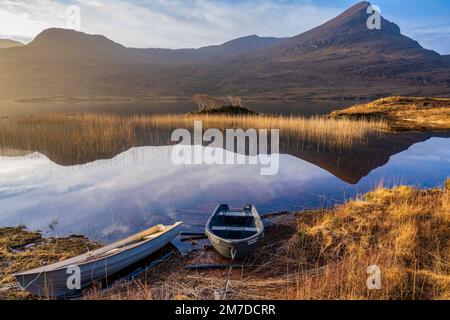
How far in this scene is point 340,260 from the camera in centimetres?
821

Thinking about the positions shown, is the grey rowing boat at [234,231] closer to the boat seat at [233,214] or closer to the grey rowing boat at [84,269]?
the boat seat at [233,214]

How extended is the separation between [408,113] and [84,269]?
40270 millimetres

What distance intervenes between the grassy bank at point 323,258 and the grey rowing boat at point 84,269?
1.26 ft

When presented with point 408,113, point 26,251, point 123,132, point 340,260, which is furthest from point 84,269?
point 408,113

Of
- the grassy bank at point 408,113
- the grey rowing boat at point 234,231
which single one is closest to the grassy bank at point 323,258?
the grey rowing boat at point 234,231

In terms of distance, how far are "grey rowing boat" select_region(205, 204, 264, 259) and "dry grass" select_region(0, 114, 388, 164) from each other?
12.2m

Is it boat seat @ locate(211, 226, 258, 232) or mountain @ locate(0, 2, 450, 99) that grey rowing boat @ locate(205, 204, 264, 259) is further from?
mountain @ locate(0, 2, 450, 99)

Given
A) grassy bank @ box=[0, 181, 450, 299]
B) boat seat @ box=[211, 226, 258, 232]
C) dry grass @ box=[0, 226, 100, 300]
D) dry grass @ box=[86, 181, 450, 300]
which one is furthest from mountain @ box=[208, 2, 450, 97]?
dry grass @ box=[0, 226, 100, 300]

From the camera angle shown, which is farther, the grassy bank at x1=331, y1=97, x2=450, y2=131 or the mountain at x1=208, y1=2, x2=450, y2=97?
the mountain at x1=208, y1=2, x2=450, y2=97

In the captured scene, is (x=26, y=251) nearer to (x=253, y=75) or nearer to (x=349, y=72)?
(x=253, y=75)

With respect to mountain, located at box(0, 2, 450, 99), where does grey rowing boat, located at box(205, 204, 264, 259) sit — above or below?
below

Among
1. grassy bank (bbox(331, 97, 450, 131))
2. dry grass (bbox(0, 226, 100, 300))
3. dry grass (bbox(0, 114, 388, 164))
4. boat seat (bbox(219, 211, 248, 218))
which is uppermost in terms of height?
grassy bank (bbox(331, 97, 450, 131))

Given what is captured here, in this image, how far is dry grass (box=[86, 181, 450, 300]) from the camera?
618 cm
